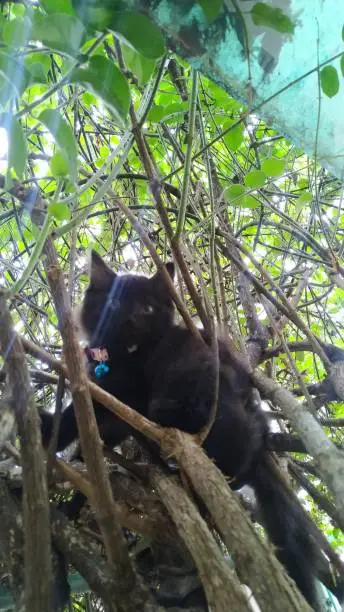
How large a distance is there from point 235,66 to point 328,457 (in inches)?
51.7

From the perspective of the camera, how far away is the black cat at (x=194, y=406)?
2.34 metres

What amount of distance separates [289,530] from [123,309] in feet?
4.97

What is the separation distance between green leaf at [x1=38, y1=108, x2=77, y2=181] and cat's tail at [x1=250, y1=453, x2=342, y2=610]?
6.02 feet

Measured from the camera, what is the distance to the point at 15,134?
46.1 inches

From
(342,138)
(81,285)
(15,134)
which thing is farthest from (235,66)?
(81,285)

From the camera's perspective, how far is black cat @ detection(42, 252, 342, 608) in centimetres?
234

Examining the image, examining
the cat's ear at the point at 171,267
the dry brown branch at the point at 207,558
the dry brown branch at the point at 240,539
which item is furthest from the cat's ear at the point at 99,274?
the dry brown branch at the point at 207,558

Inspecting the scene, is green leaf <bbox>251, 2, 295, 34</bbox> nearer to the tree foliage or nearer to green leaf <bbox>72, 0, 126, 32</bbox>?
the tree foliage

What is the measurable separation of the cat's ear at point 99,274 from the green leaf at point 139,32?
1944 mm

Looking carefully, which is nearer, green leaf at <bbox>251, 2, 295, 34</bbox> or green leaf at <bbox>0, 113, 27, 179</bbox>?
green leaf at <bbox>0, 113, 27, 179</bbox>

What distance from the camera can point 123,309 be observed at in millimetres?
3143

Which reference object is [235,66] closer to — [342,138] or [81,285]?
[342,138]

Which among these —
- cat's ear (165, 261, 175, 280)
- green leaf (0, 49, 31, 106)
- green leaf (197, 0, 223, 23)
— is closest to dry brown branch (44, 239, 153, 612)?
green leaf (0, 49, 31, 106)

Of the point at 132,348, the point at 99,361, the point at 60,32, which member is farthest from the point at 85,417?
the point at 132,348
